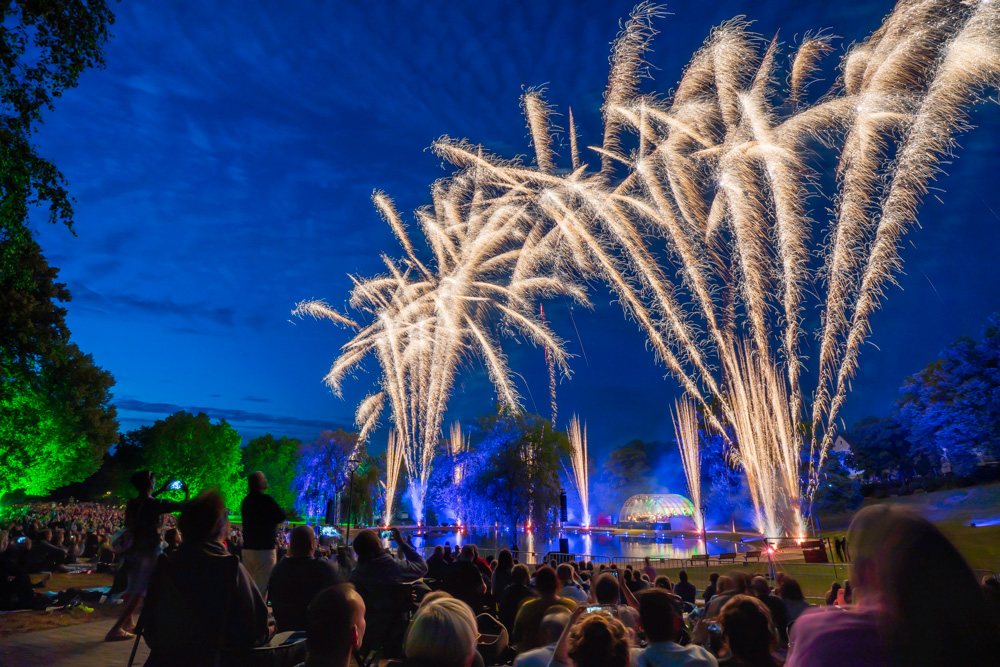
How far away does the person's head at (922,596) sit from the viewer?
2160mm

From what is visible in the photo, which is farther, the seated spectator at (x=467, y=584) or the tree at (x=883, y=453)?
the tree at (x=883, y=453)

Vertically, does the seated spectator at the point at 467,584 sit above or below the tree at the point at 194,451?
below

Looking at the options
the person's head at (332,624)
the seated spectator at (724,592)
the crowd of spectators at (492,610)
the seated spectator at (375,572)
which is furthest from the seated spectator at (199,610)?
the seated spectator at (724,592)

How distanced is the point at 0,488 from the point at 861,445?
78.5 metres

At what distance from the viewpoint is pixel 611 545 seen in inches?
1969

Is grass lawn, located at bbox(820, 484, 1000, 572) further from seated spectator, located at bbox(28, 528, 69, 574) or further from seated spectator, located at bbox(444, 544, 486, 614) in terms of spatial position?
seated spectator, located at bbox(28, 528, 69, 574)

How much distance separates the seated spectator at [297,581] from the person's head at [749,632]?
352 centimetres

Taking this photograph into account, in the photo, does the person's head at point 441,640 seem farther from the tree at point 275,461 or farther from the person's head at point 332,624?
the tree at point 275,461

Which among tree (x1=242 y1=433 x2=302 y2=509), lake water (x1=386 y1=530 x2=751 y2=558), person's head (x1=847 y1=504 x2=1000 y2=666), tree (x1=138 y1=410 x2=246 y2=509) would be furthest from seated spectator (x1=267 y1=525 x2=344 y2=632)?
tree (x1=242 y1=433 x2=302 y2=509)

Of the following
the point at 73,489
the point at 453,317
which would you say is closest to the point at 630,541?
the point at 453,317

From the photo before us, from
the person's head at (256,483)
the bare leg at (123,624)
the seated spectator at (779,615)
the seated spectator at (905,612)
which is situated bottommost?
the bare leg at (123,624)

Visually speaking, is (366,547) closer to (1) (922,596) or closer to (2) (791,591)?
(1) (922,596)

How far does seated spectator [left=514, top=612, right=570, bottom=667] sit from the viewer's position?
3.85 metres

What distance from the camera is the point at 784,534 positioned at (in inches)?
1294
